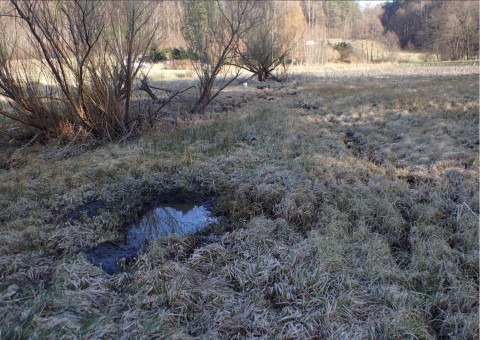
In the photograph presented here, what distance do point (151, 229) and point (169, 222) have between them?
25 cm

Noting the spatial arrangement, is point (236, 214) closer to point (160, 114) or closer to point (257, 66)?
point (160, 114)

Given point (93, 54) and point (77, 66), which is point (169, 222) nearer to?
point (77, 66)

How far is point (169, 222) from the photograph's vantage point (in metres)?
4.46

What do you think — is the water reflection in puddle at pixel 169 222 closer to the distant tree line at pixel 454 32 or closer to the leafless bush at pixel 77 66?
the leafless bush at pixel 77 66

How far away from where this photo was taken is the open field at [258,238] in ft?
8.86

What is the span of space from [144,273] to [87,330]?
734 mm

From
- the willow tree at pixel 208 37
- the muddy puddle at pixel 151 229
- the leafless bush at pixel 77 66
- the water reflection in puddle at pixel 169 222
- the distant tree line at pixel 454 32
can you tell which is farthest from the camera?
the distant tree line at pixel 454 32

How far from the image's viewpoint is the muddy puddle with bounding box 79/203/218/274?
3590mm

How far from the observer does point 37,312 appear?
2.69 metres

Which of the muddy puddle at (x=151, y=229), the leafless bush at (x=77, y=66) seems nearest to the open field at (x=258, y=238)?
the muddy puddle at (x=151, y=229)

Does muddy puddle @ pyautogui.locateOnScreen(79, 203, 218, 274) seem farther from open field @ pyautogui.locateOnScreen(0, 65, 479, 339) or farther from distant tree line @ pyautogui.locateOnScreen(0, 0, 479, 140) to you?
distant tree line @ pyautogui.locateOnScreen(0, 0, 479, 140)

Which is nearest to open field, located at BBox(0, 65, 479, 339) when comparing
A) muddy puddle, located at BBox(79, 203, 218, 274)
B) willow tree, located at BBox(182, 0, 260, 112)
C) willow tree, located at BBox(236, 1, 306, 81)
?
muddy puddle, located at BBox(79, 203, 218, 274)

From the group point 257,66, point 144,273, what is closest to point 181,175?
point 144,273

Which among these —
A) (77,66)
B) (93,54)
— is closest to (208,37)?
(93,54)
